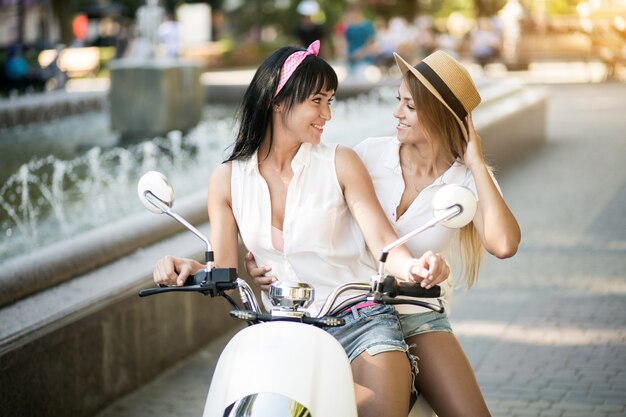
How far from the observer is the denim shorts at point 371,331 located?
3043mm

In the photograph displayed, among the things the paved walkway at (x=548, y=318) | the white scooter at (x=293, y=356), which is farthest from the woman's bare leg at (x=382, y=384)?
the paved walkway at (x=548, y=318)

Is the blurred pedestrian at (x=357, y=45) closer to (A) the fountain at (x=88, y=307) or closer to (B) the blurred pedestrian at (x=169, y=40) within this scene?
(B) the blurred pedestrian at (x=169, y=40)

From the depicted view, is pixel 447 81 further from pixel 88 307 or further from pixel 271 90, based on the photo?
pixel 88 307


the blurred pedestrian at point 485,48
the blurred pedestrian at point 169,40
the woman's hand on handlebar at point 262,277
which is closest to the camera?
the woman's hand on handlebar at point 262,277

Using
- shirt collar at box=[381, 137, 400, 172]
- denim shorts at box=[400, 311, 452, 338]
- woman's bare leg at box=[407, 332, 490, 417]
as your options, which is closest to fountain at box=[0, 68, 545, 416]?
shirt collar at box=[381, 137, 400, 172]

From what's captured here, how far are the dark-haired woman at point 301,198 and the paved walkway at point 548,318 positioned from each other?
2119 mm

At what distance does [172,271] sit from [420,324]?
813 mm

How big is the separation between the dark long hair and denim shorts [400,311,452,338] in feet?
2.38

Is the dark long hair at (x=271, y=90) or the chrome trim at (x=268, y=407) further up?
the dark long hair at (x=271, y=90)

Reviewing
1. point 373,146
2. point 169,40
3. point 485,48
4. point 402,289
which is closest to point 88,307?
point 373,146

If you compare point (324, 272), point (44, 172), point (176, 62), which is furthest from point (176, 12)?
point (324, 272)

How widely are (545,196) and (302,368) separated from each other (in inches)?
346

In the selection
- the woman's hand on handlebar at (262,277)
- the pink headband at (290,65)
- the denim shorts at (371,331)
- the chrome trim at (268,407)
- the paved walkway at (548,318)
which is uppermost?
the pink headband at (290,65)

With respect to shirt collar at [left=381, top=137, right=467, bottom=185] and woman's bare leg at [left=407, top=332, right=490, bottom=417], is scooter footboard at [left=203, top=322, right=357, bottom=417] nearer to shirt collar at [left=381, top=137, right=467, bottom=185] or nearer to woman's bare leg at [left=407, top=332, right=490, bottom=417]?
woman's bare leg at [left=407, top=332, right=490, bottom=417]
